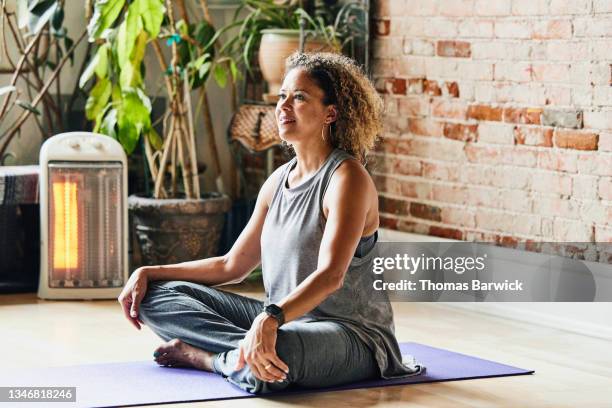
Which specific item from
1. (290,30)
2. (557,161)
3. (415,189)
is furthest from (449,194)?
(290,30)

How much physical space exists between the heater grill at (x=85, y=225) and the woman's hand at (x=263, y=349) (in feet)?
6.00

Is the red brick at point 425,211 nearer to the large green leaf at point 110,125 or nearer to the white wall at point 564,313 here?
the white wall at point 564,313

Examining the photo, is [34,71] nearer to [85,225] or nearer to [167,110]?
[167,110]

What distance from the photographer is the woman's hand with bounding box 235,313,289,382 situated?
2873 mm

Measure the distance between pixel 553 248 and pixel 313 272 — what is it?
1.37 metres

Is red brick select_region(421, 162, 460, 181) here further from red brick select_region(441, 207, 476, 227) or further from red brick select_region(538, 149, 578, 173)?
red brick select_region(538, 149, 578, 173)

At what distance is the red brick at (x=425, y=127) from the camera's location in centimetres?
469

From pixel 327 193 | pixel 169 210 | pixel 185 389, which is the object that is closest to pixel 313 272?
pixel 327 193

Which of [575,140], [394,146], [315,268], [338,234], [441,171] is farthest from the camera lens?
[394,146]

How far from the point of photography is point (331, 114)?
3221 mm

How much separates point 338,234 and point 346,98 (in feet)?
1.37

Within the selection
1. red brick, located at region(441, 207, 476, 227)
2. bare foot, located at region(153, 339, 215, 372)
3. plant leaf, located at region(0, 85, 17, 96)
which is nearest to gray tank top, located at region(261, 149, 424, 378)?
bare foot, located at region(153, 339, 215, 372)

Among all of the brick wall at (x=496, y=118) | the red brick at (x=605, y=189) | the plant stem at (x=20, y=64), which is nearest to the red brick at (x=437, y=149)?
the brick wall at (x=496, y=118)

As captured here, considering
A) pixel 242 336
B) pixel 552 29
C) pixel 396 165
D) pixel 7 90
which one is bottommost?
pixel 242 336
